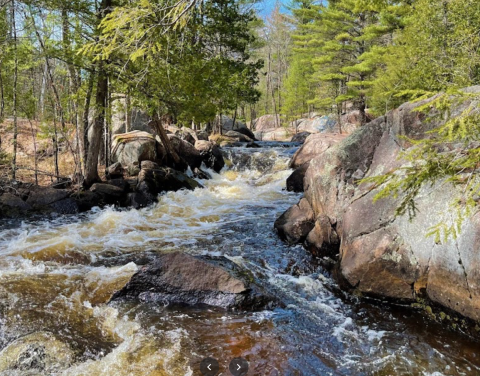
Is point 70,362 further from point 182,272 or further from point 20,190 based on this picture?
point 20,190

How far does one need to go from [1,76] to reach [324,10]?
70.9 ft

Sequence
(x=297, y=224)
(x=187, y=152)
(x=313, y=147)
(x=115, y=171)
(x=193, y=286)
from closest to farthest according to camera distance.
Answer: (x=193, y=286) < (x=297, y=224) < (x=115, y=171) < (x=313, y=147) < (x=187, y=152)

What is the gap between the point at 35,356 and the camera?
3.49 meters

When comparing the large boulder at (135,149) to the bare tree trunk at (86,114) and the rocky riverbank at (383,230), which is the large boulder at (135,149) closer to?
the bare tree trunk at (86,114)

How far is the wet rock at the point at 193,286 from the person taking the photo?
4.79 metres

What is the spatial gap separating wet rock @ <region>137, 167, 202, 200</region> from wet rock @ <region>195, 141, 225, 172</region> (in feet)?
11.9

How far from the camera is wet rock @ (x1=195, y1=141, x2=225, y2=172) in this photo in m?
17.0

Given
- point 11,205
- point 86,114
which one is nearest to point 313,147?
point 86,114

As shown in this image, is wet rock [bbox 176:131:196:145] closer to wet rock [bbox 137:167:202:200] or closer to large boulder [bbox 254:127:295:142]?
wet rock [bbox 137:167:202:200]

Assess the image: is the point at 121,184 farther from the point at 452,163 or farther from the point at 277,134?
the point at 277,134

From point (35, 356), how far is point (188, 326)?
168 centimetres

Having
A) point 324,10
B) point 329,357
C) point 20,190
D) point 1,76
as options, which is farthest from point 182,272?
point 324,10

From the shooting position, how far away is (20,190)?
32.8 feet

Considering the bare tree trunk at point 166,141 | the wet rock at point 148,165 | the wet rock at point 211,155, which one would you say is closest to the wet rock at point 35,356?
the wet rock at point 148,165
